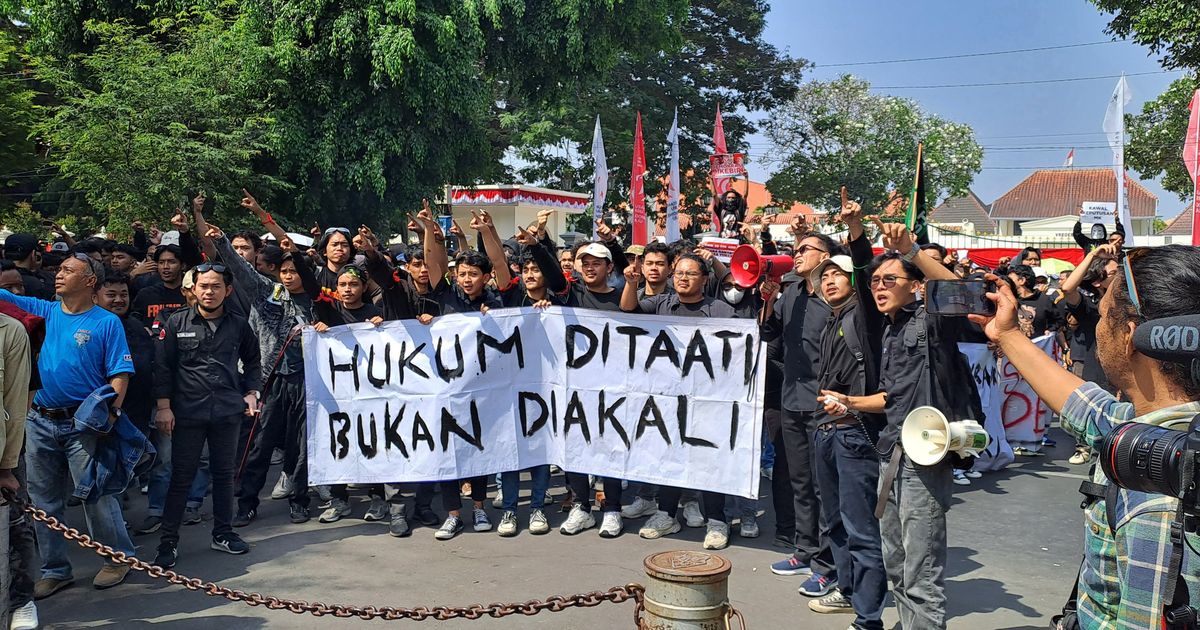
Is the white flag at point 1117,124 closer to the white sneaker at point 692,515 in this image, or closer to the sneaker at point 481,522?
the white sneaker at point 692,515

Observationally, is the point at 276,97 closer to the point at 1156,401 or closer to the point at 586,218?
the point at 586,218

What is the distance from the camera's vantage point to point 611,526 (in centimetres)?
666

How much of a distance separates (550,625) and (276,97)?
49.3 ft

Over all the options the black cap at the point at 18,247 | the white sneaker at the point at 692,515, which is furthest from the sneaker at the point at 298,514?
the black cap at the point at 18,247

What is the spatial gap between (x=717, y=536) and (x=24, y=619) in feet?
13.4

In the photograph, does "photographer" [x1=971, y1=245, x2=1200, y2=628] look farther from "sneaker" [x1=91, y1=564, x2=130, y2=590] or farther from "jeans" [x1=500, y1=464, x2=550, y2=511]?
"sneaker" [x1=91, y1=564, x2=130, y2=590]

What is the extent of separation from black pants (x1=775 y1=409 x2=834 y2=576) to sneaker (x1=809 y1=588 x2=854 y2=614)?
51cm

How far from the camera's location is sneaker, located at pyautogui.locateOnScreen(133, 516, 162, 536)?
6793 mm

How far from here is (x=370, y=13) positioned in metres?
17.0

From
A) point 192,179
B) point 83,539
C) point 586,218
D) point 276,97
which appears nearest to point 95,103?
point 192,179

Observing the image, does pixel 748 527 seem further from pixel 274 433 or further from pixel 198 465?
pixel 198 465

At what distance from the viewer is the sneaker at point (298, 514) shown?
277 inches

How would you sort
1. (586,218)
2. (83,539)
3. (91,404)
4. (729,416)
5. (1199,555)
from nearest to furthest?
(1199,555)
(83,539)
(91,404)
(729,416)
(586,218)

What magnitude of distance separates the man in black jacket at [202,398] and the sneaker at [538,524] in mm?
1936
